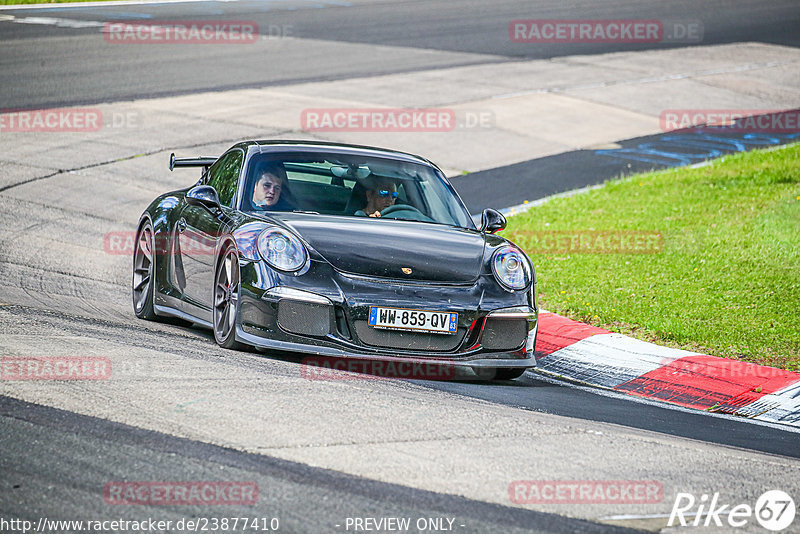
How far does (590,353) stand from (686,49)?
20.9 m

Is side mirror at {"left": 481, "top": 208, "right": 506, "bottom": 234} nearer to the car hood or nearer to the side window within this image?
the car hood

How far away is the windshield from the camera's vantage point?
757 cm

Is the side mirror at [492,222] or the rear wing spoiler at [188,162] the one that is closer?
the side mirror at [492,222]

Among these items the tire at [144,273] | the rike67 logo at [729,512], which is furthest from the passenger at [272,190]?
the rike67 logo at [729,512]

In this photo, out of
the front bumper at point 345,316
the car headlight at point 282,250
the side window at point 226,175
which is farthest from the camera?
the side window at point 226,175

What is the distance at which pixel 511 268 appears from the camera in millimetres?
7035

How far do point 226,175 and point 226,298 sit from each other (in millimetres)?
1568

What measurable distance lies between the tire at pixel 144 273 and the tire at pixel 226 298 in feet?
4.41

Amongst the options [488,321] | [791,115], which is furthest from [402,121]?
[488,321]

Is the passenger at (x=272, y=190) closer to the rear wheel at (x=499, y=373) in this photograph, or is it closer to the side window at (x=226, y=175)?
the side window at (x=226, y=175)

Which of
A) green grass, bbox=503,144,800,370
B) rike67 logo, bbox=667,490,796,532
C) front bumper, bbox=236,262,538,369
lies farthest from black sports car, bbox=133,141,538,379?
rike67 logo, bbox=667,490,796,532

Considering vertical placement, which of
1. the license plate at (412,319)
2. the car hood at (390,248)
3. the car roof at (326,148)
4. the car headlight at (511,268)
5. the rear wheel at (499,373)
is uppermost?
the car roof at (326,148)

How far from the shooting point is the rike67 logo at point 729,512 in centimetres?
430

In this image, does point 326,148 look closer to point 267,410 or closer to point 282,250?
point 282,250
